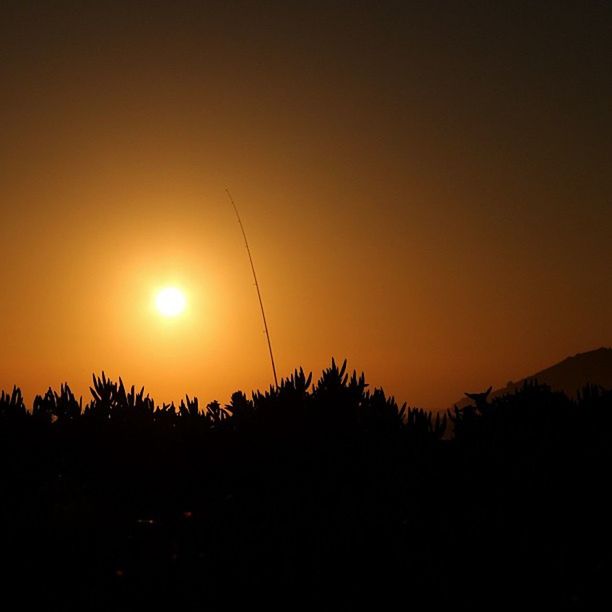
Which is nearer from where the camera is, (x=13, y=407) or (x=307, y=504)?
(x=307, y=504)

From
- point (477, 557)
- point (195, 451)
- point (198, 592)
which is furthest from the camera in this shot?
point (195, 451)

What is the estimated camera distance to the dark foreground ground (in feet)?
8.99

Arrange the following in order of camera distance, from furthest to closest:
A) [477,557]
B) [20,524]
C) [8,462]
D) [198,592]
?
[8,462]
[20,524]
[477,557]
[198,592]

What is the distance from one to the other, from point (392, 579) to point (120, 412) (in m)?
4.22

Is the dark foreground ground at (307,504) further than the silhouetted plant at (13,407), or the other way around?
the silhouetted plant at (13,407)

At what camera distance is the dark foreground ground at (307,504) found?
2740mm

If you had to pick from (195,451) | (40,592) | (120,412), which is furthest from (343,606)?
(120,412)

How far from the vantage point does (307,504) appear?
374 centimetres

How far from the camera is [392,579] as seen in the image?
9.30 ft

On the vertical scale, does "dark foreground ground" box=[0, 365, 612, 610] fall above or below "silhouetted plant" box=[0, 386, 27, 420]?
below

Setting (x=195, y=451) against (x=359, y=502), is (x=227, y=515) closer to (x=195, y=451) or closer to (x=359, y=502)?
(x=359, y=502)

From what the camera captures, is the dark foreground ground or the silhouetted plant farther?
the silhouetted plant

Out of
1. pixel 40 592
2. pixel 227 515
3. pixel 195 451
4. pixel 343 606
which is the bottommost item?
pixel 343 606

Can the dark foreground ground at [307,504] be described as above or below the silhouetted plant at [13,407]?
below
